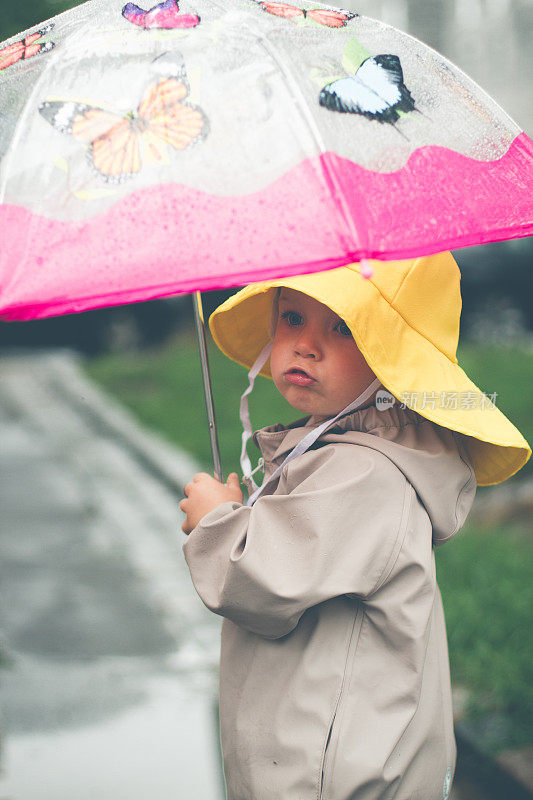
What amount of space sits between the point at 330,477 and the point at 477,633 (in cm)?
238

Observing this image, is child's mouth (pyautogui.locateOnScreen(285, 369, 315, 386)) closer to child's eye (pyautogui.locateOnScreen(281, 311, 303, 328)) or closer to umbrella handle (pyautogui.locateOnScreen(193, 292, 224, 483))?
child's eye (pyautogui.locateOnScreen(281, 311, 303, 328))

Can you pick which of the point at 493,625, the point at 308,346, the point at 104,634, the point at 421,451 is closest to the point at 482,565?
the point at 493,625

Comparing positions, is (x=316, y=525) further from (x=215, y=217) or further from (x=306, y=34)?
(x=306, y=34)

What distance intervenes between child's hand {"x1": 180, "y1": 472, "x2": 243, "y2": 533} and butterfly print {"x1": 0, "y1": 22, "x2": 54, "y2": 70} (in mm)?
922

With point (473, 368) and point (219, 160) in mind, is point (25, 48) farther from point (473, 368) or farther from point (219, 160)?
point (473, 368)

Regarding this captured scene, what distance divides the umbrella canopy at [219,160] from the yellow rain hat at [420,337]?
0.84ft

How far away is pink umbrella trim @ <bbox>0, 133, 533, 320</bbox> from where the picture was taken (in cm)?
143

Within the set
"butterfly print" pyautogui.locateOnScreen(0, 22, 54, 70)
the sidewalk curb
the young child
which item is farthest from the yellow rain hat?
the sidewalk curb

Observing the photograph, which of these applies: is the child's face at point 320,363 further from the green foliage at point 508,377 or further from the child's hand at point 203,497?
the green foliage at point 508,377

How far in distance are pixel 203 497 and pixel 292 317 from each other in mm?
435

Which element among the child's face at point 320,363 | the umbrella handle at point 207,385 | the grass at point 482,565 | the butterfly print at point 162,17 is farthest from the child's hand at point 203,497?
the grass at point 482,565

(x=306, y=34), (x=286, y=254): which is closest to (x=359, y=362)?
(x=286, y=254)

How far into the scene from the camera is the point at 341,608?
1.81 m

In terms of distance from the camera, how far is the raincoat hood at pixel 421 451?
5.95 feet
